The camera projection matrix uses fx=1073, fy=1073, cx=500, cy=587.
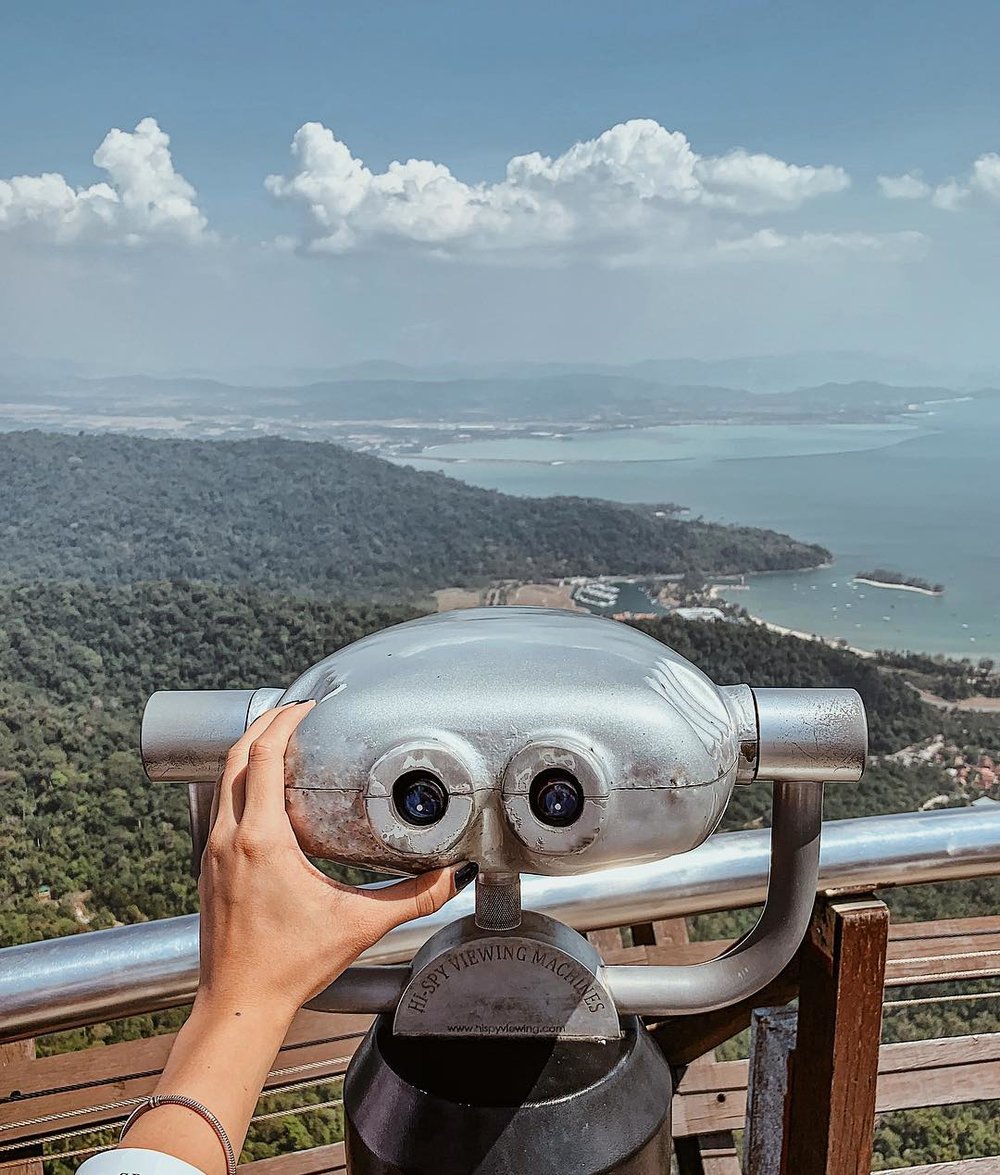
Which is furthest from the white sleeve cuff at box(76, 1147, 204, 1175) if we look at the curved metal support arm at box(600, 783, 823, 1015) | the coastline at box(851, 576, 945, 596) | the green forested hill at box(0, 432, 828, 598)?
the coastline at box(851, 576, 945, 596)

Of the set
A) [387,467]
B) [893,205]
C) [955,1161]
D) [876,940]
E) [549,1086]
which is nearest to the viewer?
[549,1086]

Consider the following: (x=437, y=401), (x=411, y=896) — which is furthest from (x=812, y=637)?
(x=411, y=896)

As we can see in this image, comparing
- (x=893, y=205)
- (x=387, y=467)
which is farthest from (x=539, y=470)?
(x=893, y=205)

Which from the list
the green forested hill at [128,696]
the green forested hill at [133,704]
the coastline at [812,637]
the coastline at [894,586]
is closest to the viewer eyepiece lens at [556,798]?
the green forested hill at [133,704]

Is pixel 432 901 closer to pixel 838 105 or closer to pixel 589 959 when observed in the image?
pixel 589 959

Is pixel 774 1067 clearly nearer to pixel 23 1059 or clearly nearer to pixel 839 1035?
pixel 839 1035

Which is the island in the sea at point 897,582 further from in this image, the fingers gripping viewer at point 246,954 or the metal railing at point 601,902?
the fingers gripping viewer at point 246,954
